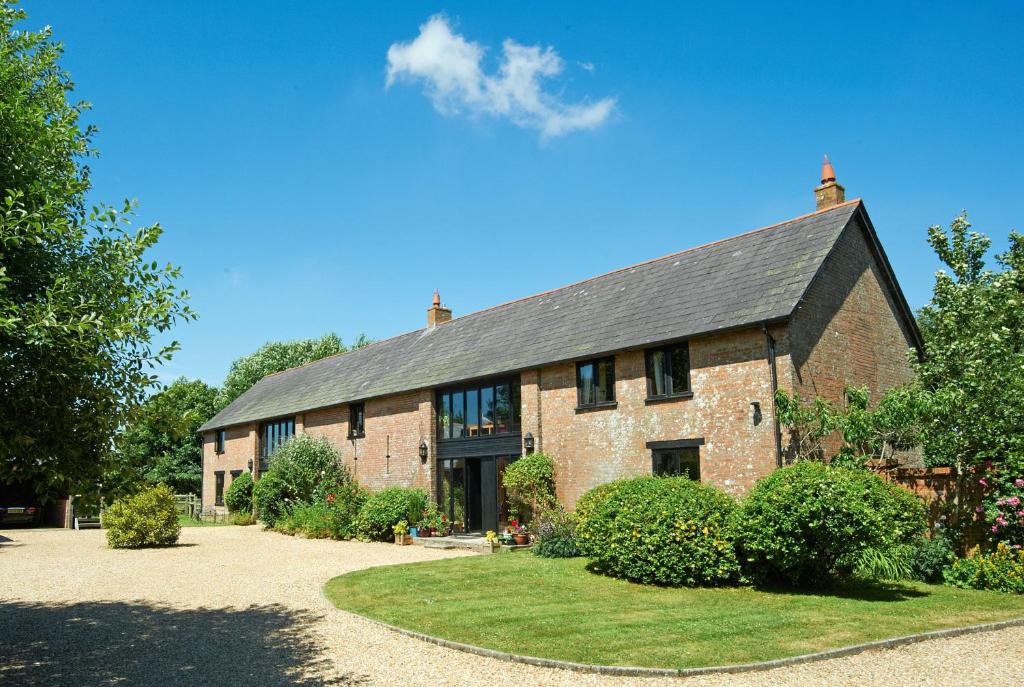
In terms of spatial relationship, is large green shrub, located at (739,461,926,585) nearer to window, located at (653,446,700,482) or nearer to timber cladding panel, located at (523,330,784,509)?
timber cladding panel, located at (523,330,784,509)

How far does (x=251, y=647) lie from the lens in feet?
31.7

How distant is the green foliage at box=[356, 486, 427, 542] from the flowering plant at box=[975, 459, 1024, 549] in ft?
51.0

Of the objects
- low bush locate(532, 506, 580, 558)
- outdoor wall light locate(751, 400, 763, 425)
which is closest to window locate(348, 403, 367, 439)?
low bush locate(532, 506, 580, 558)

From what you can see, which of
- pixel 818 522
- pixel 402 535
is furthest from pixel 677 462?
pixel 402 535

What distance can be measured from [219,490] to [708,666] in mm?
37595

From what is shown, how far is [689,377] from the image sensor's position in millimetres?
18016

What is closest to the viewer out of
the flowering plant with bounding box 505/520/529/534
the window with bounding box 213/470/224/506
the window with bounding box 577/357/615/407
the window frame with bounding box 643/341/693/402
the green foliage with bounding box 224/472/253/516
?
the window frame with bounding box 643/341/693/402

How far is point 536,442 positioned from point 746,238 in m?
8.09

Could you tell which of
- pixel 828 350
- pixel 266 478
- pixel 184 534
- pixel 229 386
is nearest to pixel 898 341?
pixel 828 350

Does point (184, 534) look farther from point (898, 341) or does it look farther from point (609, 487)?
point (898, 341)

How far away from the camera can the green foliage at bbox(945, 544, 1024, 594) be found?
12555 millimetres

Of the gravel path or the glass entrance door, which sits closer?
the gravel path

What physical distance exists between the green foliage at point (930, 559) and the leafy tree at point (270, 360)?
148ft

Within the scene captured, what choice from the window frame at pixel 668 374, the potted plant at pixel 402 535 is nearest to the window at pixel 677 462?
the window frame at pixel 668 374
